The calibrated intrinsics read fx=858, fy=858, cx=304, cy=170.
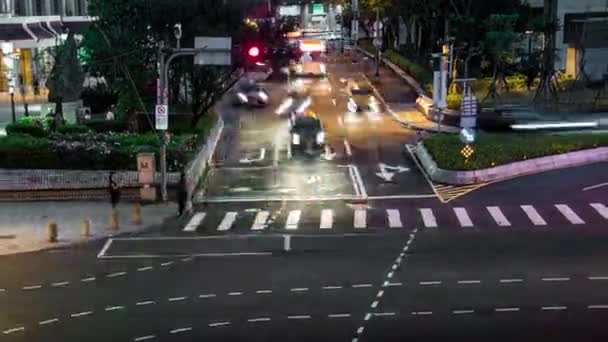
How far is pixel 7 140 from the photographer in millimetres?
32625

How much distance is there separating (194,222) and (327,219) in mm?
4380

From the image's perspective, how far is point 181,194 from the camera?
29.6 metres

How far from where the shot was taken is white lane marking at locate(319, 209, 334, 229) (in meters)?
27.1

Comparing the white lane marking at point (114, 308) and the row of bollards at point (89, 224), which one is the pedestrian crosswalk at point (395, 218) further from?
the white lane marking at point (114, 308)

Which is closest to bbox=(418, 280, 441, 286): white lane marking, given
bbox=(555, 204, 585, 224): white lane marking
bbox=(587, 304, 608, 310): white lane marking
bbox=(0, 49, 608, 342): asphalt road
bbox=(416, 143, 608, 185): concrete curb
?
bbox=(0, 49, 608, 342): asphalt road

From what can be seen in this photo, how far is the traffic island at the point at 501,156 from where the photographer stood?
33.8 m

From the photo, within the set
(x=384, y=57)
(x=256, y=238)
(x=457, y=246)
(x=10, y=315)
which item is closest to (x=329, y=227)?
(x=256, y=238)

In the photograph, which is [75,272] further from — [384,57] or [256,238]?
[384,57]

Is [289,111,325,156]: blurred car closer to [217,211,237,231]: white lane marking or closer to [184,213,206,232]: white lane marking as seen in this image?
[217,211,237,231]: white lane marking

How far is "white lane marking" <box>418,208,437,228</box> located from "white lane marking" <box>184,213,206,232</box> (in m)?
7.33

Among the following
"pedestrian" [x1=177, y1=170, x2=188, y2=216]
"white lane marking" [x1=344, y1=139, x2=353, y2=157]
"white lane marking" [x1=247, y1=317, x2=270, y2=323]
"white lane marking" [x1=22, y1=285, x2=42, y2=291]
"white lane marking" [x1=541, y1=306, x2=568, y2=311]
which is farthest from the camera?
"white lane marking" [x1=344, y1=139, x2=353, y2=157]

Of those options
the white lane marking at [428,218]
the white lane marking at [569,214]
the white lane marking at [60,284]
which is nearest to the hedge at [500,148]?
the white lane marking at [428,218]

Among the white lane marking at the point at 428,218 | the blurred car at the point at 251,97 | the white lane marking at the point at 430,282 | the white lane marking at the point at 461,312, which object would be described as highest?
the blurred car at the point at 251,97

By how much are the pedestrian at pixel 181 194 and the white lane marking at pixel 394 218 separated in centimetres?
702
